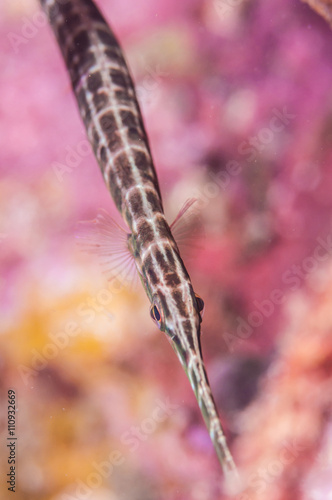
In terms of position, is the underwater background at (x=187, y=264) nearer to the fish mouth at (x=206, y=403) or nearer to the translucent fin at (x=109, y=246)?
the translucent fin at (x=109, y=246)

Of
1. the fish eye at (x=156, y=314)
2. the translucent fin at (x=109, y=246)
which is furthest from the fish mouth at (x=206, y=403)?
the translucent fin at (x=109, y=246)

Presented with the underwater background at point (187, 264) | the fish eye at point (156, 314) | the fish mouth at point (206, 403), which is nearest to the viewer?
the fish mouth at point (206, 403)

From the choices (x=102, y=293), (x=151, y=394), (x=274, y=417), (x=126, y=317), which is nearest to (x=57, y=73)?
(x=102, y=293)

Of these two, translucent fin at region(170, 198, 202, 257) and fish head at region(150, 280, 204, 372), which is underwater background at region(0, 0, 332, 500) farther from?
fish head at region(150, 280, 204, 372)

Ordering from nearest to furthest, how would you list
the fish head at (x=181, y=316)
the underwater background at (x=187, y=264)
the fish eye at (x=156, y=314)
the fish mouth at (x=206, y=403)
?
the fish mouth at (x=206, y=403)
the fish head at (x=181, y=316)
the fish eye at (x=156, y=314)
the underwater background at (x=187, y=264)

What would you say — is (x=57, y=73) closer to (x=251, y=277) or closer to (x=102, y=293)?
(x=102, y=293)
